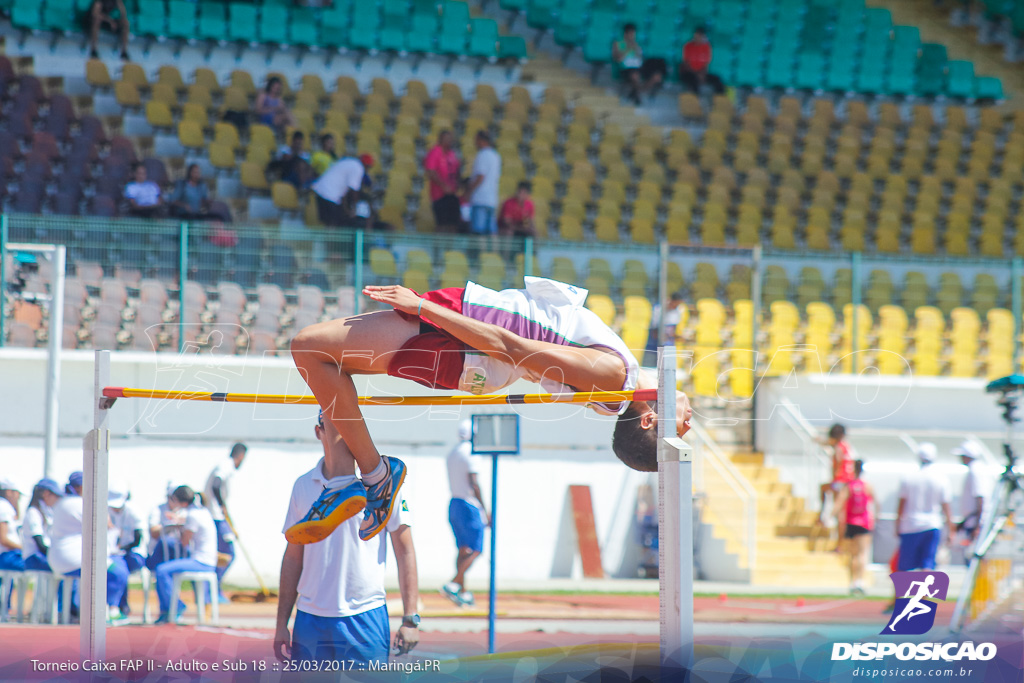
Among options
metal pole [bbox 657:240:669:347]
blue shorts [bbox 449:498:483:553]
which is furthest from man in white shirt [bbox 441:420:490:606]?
metal pole [bbox 657:240:669:347]

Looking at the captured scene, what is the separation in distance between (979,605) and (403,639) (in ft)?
18.8

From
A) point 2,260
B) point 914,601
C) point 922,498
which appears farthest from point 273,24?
point 914,601

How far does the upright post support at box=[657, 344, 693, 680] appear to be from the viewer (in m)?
3.96

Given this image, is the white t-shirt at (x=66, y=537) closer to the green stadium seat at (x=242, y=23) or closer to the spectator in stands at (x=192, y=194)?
the spectator in stands at (x=192, y=194)

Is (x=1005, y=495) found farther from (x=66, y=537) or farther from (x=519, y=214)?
(x=66, y=537)

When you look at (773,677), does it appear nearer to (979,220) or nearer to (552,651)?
(552,651)

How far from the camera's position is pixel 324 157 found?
13.1 metres

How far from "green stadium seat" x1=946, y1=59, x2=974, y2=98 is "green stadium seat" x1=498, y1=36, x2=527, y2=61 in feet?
24.1

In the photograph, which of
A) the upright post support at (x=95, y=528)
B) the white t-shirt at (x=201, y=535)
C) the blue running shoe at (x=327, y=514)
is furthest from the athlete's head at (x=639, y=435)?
the white t-shirt at (x=201, y=535)

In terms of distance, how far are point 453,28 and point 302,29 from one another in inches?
87.9

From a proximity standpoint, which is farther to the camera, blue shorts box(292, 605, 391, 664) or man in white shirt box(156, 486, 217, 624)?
man in white shirt box(156, 486, 217, 624)

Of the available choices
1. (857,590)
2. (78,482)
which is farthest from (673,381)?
(857,590)

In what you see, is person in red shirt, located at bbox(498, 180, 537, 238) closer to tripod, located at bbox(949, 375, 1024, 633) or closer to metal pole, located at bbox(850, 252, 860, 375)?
metal pole, located at bbox(850, 252, 860, 375)

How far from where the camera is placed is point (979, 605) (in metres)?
8.43
